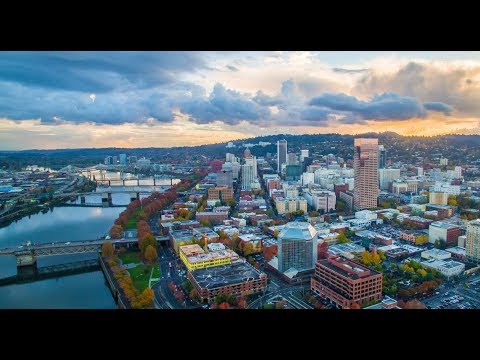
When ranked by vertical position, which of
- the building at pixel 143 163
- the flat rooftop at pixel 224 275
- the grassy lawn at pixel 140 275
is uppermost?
the building at pixel 143 163

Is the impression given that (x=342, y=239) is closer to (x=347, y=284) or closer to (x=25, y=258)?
(x=347, y=284)

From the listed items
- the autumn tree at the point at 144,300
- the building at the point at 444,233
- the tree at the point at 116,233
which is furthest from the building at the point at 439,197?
the autumn tree at the point at 144,300

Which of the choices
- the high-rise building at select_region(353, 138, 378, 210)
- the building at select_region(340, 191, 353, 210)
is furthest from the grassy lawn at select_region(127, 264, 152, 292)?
the building at select_region(340, 191, 353, 210)

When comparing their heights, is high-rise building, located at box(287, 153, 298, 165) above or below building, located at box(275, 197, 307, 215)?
above

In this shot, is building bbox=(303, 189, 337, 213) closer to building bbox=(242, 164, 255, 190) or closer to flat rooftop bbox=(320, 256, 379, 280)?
building bbox=(242, 164, 255, 190)

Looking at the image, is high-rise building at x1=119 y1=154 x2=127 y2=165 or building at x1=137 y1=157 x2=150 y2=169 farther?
high-rise building at x1=119 y1=154 x2=127 y2=165

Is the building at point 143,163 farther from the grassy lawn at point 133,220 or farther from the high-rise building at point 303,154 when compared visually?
the grassy lawn at point 133,220
